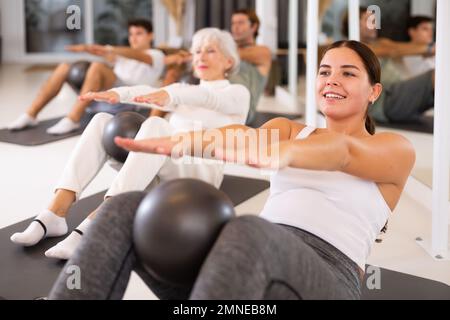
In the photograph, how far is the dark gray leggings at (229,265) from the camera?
1098 mm

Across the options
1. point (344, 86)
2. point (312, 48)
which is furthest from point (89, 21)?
point (344, 86)

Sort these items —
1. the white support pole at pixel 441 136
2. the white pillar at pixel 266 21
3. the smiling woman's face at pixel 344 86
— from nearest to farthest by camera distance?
the smiling woman's face at pixel 344 86
the white support pole at pixel 441 136
the white pillar at pixel 266 21

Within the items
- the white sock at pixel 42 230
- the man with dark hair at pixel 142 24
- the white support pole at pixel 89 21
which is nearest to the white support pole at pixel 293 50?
the man with dark hair at pixel 142 24

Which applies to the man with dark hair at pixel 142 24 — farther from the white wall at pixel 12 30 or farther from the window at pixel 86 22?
the white wall at pixel 12 30

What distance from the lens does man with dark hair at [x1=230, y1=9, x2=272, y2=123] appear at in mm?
4683

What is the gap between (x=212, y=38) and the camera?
2965mm

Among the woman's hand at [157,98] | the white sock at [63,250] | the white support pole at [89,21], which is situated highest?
the white support pole at [89,21]

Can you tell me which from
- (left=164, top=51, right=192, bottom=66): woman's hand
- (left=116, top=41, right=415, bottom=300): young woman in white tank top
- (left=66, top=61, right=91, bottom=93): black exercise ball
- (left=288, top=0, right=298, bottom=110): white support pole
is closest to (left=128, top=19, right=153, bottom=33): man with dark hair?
(left=164, top=51, right=192, bottom=66): woman's hand

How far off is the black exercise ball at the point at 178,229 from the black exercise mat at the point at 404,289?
0.79m

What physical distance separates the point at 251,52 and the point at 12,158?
2063 millimetres

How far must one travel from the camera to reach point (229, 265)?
1097 millimetres

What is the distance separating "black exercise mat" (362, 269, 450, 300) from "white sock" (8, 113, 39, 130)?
10.9ft
